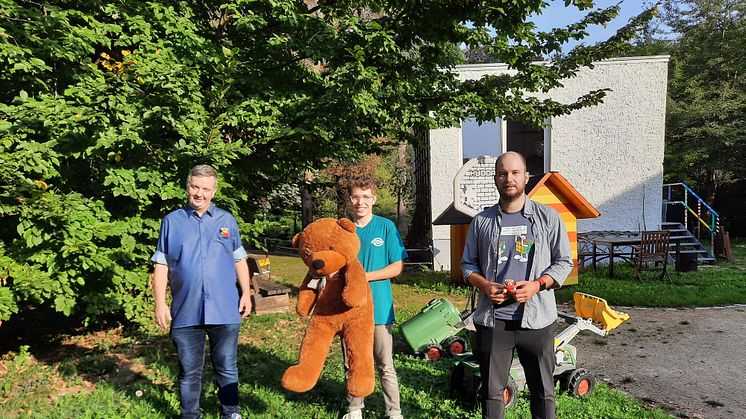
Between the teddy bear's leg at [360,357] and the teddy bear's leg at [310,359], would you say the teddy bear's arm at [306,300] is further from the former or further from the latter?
the teddy bear's leg at [360,357]

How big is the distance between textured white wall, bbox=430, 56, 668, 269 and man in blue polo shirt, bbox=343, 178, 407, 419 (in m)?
9.55

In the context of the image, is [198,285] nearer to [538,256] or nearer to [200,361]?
[200,361]

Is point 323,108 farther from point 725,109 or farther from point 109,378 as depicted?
point 725,109

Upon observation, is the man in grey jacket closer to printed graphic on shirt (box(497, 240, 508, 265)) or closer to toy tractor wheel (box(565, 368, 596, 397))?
printed graphic on shirt (box(497, 240, 508, 265))

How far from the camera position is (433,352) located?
17.0 feet

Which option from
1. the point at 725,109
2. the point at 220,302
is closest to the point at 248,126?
the point at 220,302

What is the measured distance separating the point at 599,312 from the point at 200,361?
338cm

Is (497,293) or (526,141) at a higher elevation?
(526,141)

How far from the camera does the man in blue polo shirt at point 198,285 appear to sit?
3.13 m

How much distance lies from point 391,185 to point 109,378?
2395cm

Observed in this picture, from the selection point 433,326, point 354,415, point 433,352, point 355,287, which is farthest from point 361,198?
point 433,352

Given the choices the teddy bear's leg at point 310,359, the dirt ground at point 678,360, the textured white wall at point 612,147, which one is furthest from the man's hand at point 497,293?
the textured white wall at point 612,147

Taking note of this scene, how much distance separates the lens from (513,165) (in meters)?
2.71

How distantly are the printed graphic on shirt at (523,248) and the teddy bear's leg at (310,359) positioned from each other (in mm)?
1275
